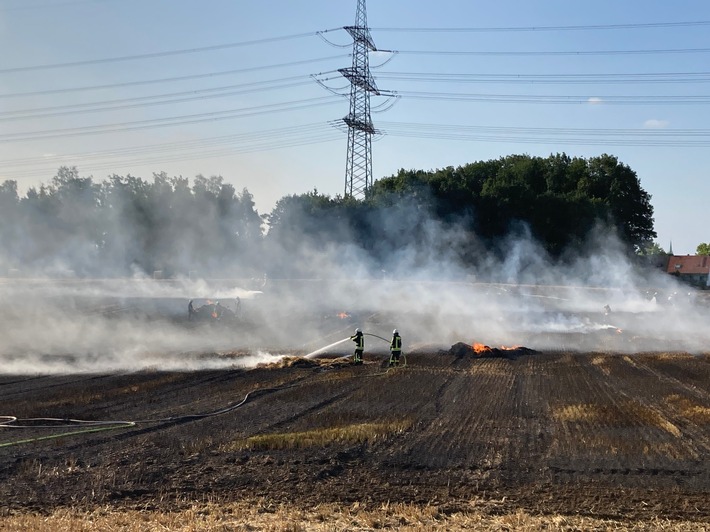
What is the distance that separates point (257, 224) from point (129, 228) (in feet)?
45.5

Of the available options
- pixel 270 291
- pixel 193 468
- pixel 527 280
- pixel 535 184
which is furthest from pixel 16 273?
pixel 535 184

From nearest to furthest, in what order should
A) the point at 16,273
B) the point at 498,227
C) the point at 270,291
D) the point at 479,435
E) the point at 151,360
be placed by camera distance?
the point at 479,435 → the point at 151,360 → the point at 16,273 → the point at 270,291 → the point at 498,227

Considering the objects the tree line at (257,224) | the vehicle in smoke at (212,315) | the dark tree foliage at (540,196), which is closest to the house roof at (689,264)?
the dark tree foliage at (540,196)

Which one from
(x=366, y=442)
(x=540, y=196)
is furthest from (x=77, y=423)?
(x=540, y=196)

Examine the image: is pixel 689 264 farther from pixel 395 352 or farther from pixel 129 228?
pixel 395 352

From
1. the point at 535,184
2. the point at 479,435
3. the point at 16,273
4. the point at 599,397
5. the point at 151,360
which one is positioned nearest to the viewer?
the point at 479,435

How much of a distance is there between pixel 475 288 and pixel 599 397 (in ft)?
128

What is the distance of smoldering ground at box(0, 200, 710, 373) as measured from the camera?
35469mm

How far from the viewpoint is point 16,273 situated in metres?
59.0

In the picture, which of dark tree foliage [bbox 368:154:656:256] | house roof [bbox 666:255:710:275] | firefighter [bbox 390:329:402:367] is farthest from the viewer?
house roof [bbox 666:255:710:275]

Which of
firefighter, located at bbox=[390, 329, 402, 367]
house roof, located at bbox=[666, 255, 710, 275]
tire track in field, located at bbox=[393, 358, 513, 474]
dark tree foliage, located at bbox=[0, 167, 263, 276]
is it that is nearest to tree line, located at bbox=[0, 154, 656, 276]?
dark tree foliage, located at bbox=[0, 167, 263, 276]

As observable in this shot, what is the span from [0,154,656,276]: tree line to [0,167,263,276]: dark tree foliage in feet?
0.34

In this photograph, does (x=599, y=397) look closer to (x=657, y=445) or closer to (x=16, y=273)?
(x=657, y=445)

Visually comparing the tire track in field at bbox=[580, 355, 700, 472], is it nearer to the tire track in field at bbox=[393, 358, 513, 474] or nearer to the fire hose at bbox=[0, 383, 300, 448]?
the tire track in field at bbox=[393, 358, 513, 474]
